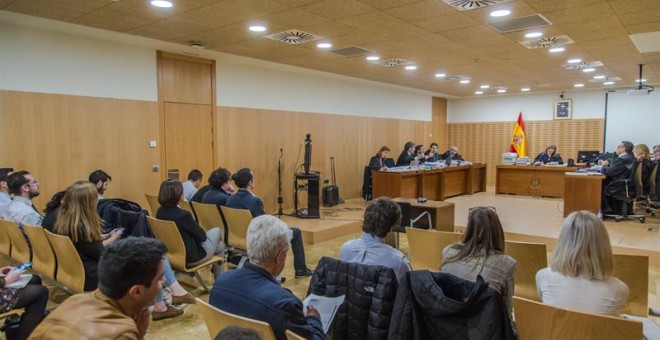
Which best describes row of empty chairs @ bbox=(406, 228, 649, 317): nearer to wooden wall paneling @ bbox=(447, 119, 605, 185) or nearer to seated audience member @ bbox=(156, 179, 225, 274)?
seated audience member @ bbox=(156, 179, 225, 274)

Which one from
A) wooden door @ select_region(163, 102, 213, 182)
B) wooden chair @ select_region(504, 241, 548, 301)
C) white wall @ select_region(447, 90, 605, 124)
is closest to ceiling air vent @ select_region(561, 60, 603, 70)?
white wall @ select_region(447, 90, 605, 124)

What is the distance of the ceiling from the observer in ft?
14.8

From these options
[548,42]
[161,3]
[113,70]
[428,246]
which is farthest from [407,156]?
[161,3]

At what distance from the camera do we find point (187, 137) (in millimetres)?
7113

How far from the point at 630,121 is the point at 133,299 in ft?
43.6

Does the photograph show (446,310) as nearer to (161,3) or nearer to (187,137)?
(161,3)

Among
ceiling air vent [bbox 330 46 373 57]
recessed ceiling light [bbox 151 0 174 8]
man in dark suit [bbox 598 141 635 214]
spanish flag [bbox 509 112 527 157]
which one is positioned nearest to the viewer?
recessed ceiling light [bbox 151 0 174 8]

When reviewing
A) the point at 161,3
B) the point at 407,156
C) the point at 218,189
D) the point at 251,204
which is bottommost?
the point at 251,204

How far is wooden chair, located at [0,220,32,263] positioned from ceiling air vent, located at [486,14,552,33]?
5260 mm

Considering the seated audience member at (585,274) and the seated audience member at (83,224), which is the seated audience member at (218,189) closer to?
the seated audience member at (83,224)

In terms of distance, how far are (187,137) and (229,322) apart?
19.2 ft

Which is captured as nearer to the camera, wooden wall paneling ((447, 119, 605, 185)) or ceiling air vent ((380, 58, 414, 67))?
ceiling air vent ((380, 58, 414, 67))

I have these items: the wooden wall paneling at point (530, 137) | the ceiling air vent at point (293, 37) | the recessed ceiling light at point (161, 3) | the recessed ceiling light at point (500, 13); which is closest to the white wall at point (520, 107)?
the wooden wall paneling at point (530, 137)

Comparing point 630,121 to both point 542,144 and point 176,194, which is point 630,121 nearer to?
point 542,144
